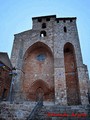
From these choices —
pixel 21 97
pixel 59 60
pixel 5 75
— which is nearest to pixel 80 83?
pixel 59 60

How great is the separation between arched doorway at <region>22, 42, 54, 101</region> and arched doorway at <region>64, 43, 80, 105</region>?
175cm

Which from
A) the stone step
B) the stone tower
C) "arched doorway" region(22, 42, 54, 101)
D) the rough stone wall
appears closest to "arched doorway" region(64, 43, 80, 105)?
the stone tower

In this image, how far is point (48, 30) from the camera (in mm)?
14094

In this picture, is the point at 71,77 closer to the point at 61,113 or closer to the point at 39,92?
the point at 39,92

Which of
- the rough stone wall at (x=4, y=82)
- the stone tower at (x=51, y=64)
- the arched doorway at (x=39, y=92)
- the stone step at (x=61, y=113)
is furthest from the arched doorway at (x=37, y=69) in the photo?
the stone step at (x=61, y=113)

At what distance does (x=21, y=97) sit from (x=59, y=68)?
476cm

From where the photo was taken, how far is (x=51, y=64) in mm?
12641

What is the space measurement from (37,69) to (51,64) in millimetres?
1746

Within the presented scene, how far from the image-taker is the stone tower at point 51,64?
1034 centimetres

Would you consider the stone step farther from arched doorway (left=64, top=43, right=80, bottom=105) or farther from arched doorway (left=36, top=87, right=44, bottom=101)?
arched doorway (left=36, top=87, right=44, bottom=101)

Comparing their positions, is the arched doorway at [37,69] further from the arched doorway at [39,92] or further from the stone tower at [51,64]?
the arched doorway at [39,92]

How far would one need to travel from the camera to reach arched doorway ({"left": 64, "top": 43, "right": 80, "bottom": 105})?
34.9 ft

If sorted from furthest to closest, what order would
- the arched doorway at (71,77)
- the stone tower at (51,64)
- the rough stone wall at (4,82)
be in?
the arched doorway at (71,77) < the stone tower at (51,64) < the rough stone wall at (4,82)

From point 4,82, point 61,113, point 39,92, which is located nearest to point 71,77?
point 39,92
